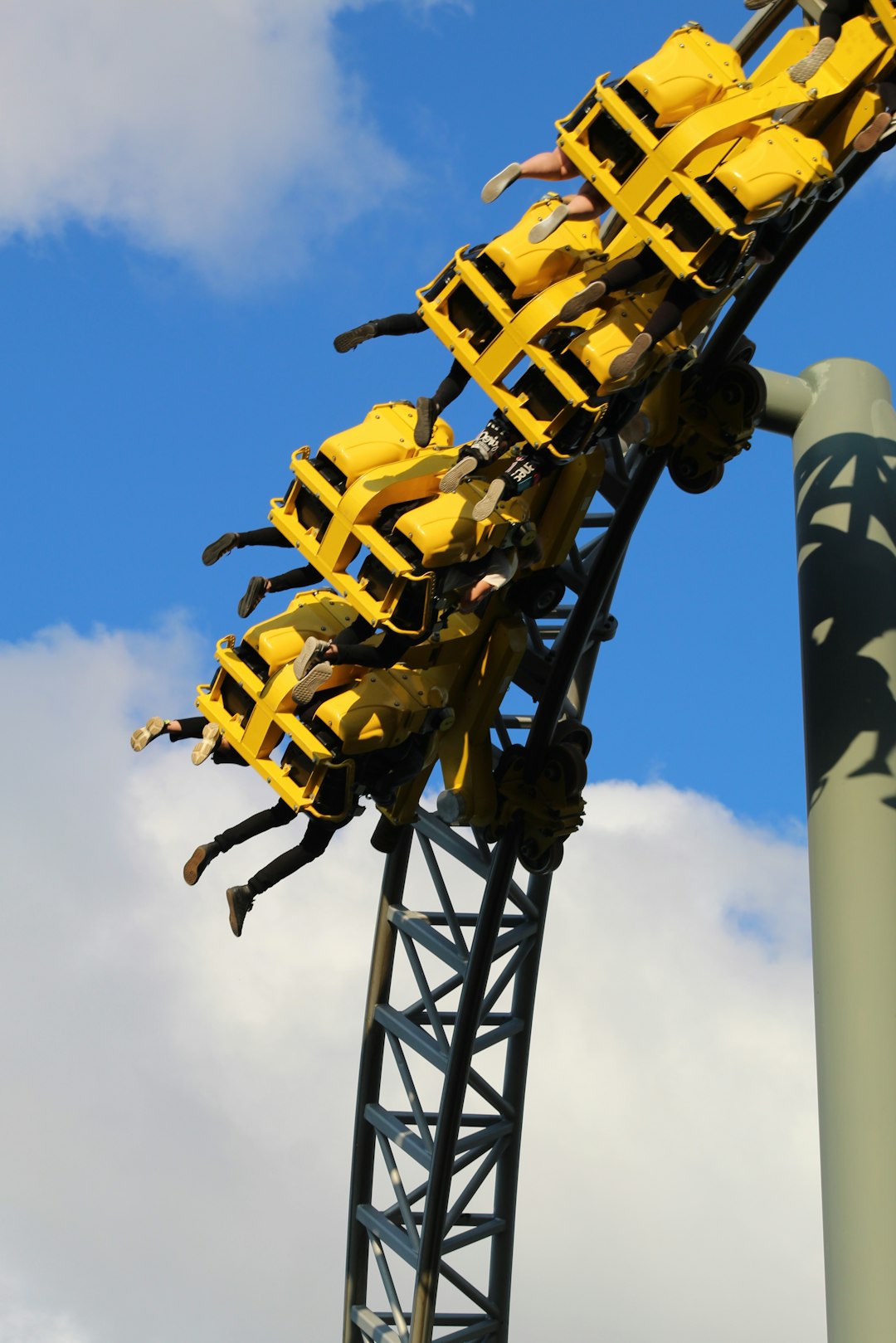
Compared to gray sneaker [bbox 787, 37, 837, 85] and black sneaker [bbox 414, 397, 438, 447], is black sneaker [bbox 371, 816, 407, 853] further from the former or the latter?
gray sneaker [bbox 787, 37, 837, 85]

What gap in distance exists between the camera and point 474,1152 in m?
14.0

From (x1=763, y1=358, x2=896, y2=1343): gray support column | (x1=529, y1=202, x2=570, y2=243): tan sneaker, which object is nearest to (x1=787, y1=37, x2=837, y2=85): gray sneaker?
(x1=529, y1=202, x2=570, y2=243): tan sneaker

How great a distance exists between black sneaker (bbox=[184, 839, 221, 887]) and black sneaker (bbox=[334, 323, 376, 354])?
246cm

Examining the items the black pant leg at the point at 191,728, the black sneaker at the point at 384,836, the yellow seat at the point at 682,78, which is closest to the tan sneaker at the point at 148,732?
the black pant leg at the point at 191,728

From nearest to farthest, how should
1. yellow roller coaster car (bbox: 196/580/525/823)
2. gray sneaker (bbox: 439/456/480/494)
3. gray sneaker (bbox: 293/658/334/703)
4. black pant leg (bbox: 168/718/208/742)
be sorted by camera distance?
gray sneaker (bbox: 439/456/480/494) < gray sneaker (bbox: 293/658/334/703) < yellow roller coaster car (bbox: 196/580/525/823) < black pant leg (bbox: 168/718/208/742)

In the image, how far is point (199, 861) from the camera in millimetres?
9828

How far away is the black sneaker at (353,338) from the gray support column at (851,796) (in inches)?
109

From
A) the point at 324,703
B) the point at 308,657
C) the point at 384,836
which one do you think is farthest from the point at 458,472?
the point at 384,836

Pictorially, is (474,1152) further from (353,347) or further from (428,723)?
(353,347)

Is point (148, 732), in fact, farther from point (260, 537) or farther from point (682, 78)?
point (682, 78)

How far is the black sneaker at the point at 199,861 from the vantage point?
984 cm

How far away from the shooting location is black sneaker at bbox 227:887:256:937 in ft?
32.3

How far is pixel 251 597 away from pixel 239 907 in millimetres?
1565

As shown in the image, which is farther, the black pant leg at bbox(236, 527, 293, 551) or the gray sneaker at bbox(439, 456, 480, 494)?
the black pant leg at bbox(236, 527, 293, 551)
